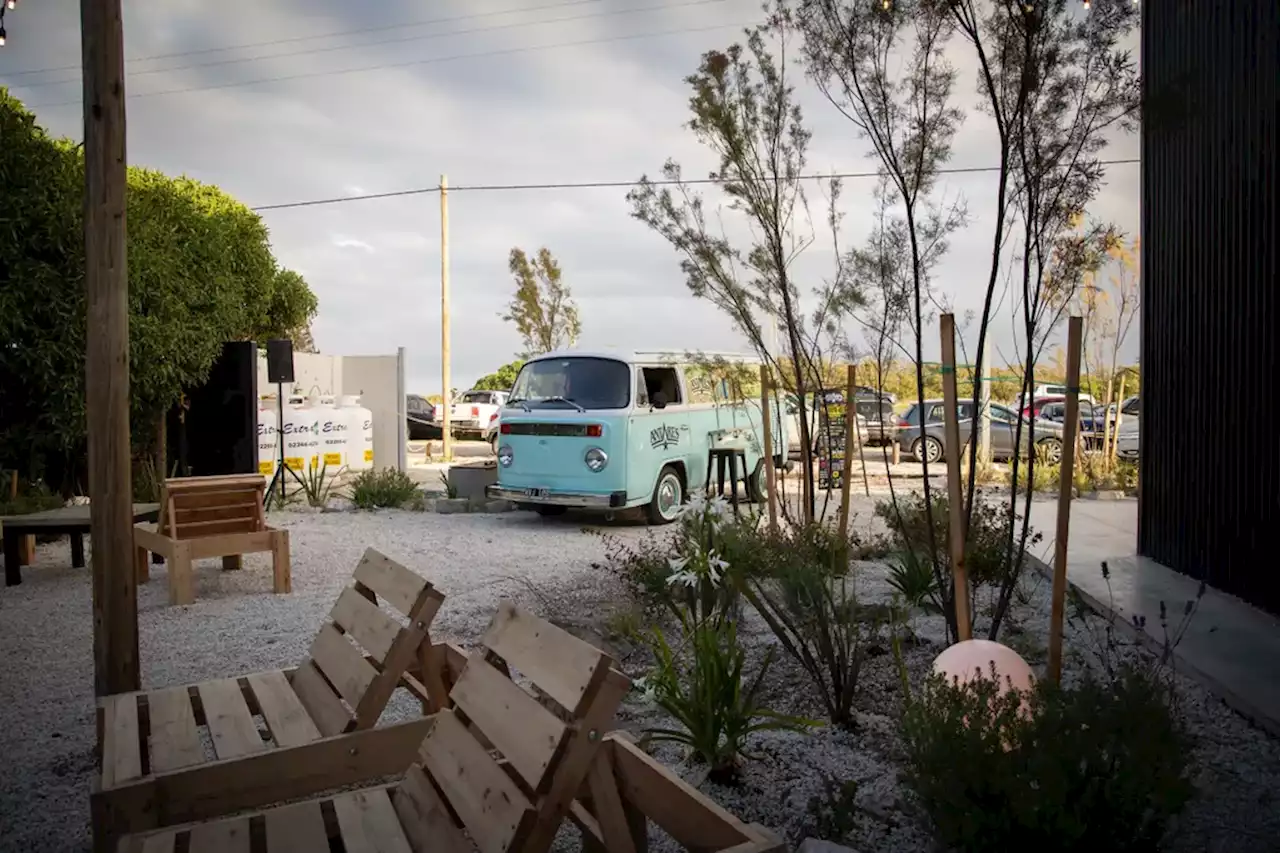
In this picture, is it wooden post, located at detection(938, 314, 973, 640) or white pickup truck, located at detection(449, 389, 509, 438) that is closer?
wooden post, located at detection(938, 314, 973, 640)

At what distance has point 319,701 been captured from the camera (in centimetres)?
293

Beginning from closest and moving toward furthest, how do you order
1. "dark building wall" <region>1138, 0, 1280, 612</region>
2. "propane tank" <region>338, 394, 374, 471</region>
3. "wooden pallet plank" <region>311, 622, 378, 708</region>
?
"wooden pallet plank" <region>311, 622, 378, 708</region>, "dark building wall" <region>1138, 0, 1280, 612</region>, "propane tank" <region>338, 394, 374, 471</region>

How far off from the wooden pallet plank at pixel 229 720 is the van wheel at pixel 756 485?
722 centimetres

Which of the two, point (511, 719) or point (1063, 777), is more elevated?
point (511, 719)

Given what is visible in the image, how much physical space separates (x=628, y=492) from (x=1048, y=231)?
5938mm

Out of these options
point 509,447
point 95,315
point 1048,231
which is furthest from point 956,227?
point 509,447

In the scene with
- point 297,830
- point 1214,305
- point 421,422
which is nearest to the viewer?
point 297,830

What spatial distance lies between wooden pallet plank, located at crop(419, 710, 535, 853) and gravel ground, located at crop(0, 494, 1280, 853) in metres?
0.80

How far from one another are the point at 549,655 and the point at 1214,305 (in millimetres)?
Result: 5298

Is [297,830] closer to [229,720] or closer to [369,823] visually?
[369,823]

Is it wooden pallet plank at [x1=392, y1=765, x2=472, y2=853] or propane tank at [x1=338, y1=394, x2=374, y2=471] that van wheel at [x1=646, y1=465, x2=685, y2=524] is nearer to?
propane tank at [x1=338, y1=394, x2=374, y2=471]

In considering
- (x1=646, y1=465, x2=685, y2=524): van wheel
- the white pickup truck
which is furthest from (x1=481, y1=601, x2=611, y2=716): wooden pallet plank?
the white pickup truck

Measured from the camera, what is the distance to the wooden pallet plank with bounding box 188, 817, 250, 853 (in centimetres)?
202

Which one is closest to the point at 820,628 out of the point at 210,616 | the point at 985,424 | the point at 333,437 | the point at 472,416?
the point at 210,616
